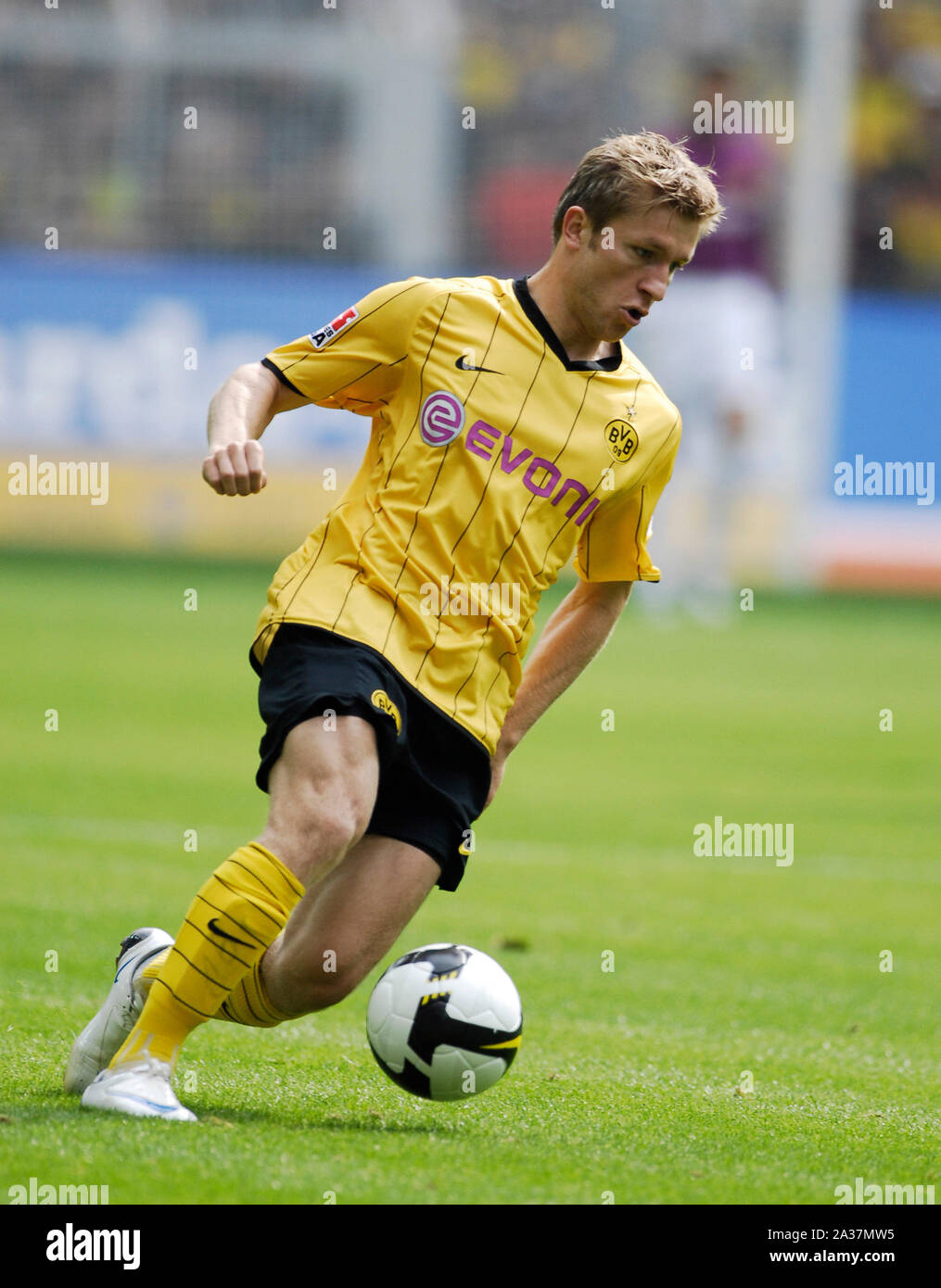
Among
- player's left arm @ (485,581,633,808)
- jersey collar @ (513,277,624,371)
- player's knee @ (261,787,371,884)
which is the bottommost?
player's knee @ (261,787,371,884)

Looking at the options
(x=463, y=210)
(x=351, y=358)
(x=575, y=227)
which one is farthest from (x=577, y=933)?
(x=463, y=210)

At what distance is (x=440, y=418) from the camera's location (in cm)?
402

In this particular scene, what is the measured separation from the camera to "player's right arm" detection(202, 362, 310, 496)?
3.56 m

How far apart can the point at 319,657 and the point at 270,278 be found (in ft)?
48.1

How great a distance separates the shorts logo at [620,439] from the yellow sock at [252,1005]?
55.6 inches

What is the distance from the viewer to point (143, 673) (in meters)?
11.8

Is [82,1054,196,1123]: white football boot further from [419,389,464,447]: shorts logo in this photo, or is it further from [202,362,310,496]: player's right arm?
[419,389,464,447]: shorts logo

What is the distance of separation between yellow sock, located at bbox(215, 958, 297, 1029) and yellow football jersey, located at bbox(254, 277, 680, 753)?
0.73 meters

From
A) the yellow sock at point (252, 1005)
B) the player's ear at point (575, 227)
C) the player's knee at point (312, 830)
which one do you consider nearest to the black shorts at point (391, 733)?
the player's knee at point (312, 830)

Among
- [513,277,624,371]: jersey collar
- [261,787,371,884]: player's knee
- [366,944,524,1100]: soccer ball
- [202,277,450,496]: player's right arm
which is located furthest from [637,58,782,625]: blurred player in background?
[261,787,371,884]: player's knee

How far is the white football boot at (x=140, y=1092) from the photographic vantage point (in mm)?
3559

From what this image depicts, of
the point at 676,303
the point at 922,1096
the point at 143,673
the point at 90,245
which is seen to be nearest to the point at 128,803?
the point at 143,673

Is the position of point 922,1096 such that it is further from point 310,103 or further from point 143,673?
point 310,103

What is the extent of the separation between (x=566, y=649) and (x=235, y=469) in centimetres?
120
